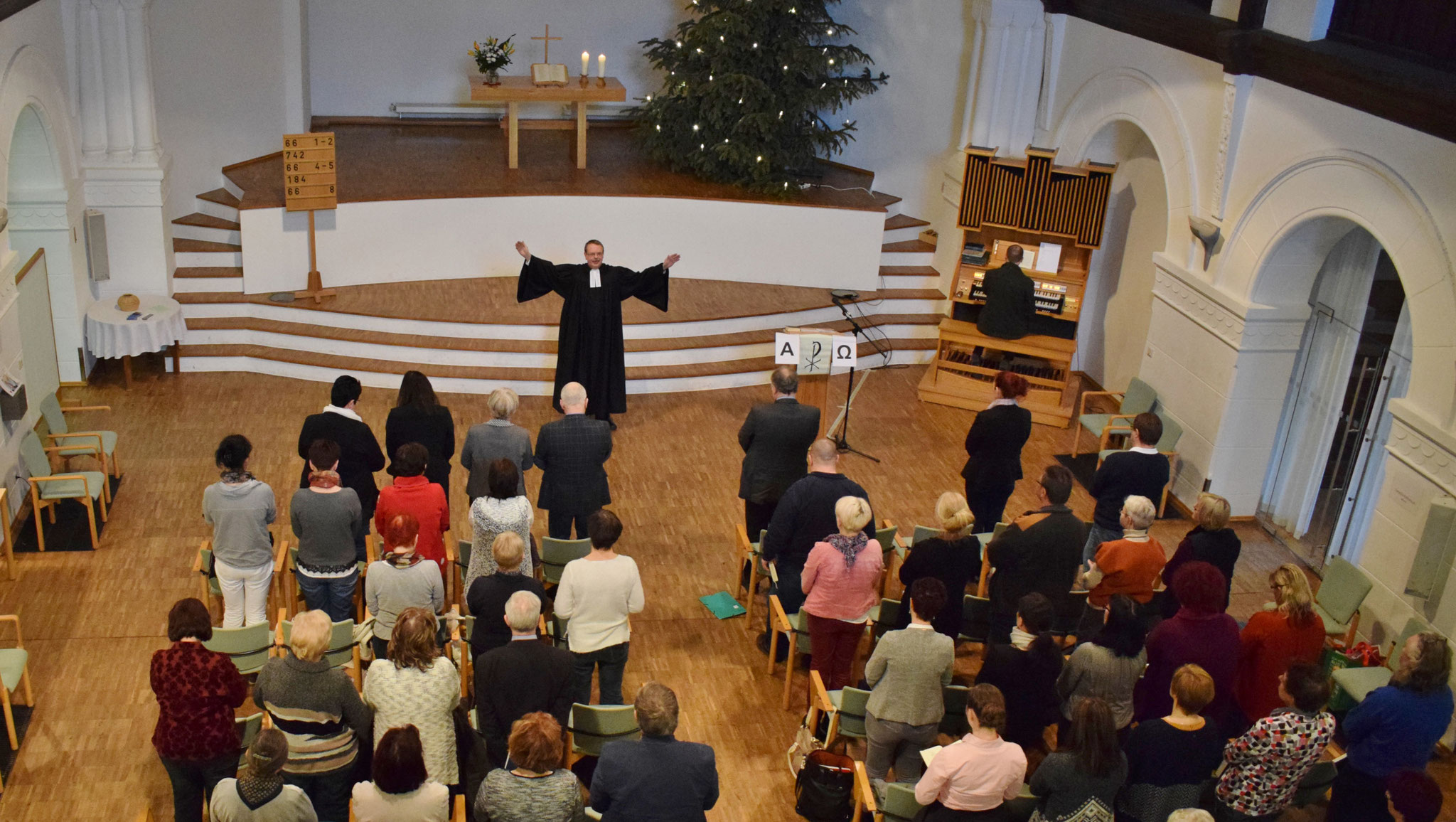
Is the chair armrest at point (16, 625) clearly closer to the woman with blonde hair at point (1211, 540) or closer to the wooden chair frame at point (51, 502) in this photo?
the wooden chair frame at point (51, 502)

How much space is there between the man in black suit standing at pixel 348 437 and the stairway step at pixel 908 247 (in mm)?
7037

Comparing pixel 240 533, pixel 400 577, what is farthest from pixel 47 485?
pixel 400 577

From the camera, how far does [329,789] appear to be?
4.90 meters

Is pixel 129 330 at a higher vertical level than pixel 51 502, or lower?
higher

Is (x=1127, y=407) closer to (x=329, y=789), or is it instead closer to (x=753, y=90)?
(x=753, y=90)

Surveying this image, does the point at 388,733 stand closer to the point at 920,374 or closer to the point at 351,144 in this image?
the point at 920,374

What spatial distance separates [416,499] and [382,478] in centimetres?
313

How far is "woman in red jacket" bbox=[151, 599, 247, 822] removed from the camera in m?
4.72

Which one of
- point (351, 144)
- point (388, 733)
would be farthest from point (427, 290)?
point (388, 733)

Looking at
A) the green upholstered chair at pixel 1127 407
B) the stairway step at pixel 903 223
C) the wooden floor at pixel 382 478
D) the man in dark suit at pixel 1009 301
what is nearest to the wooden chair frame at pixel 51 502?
the wooden floor at pixel 382 478

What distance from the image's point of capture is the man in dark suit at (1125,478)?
23.0 feet

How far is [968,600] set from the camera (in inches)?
257

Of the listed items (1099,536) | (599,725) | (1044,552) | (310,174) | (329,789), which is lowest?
(329,789)

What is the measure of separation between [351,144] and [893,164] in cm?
570
